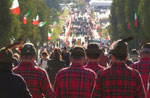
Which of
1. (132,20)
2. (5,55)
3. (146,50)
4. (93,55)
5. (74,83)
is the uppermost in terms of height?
(5,55)

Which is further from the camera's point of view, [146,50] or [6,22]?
[6,22]

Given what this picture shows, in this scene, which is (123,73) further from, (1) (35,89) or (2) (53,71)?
(2) (53,71)

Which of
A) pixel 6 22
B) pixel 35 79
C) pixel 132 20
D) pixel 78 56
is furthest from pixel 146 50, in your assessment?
pixel 132 20

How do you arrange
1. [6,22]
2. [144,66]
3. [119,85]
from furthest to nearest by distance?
[6,22], [144,66], [119,85]

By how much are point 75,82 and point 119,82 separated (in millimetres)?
857

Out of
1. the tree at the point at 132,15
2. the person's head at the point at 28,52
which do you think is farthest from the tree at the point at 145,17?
the person's head at the point at 28,52

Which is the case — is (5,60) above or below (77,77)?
above

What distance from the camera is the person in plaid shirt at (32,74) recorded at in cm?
816

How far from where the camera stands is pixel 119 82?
289 inches

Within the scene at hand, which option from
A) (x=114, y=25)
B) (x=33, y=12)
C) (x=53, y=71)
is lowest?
(x=114, y=25)

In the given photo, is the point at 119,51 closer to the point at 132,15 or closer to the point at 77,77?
the point at 77,77

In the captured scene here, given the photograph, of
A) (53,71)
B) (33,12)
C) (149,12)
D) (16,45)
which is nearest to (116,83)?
(16,45)

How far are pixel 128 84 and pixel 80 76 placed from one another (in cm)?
90

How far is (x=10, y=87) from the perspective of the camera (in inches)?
259
